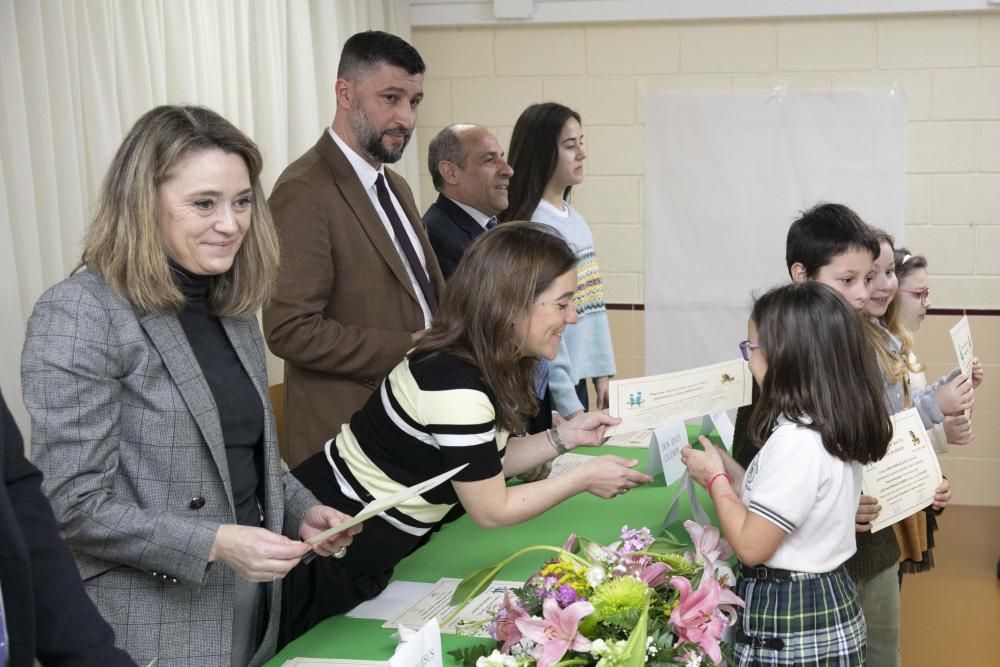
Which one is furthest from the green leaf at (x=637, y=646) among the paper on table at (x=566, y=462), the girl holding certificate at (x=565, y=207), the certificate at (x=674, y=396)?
the girl holding certificate at (x=565, y=207)

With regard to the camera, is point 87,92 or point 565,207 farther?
point 565,207

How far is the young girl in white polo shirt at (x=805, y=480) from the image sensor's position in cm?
174

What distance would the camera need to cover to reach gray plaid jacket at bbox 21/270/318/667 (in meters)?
1.38

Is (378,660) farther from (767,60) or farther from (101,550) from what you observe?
(767,60)

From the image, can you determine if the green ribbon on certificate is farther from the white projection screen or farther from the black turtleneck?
the white projection screen

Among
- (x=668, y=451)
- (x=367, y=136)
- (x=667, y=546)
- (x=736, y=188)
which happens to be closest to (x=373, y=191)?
(x=367, y=136)

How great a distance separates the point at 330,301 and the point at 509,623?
1.43 meters

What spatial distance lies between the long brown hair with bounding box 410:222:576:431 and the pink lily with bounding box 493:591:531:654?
19.2 inches

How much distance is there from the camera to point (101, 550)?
1431 millimetres

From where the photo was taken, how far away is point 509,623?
53.4 inches

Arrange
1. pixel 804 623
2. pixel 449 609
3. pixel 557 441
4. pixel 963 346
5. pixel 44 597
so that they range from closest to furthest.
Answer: pixel 44 597 → pixel 449 609 → pixel 804 623 → pixel 557 441 → pixel 963 346

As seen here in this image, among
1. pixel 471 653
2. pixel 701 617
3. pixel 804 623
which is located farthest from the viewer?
pixel 804 623

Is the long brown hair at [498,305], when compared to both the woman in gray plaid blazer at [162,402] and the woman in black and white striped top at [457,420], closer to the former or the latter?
the woman in black and white striped top at [457,420]

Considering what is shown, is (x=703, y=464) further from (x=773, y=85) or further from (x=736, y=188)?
(x=773, y=85)
